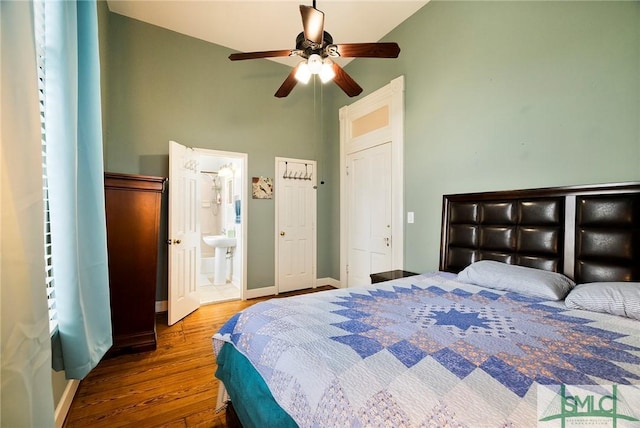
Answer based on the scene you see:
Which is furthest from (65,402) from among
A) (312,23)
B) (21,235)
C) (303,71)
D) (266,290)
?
(312,23)

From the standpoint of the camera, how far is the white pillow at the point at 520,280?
1.63m

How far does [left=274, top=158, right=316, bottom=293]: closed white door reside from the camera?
4090mm

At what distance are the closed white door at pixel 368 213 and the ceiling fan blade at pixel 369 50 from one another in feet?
4.49

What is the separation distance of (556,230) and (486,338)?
1306 millimetres

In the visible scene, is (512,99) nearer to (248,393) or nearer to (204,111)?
(248,393)

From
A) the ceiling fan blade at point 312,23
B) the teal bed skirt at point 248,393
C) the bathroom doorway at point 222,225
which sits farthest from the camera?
the bathroom doorway at point 222,225

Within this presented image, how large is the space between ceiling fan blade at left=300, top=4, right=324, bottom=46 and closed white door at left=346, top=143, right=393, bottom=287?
5.71 ft

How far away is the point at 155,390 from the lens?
1.87m

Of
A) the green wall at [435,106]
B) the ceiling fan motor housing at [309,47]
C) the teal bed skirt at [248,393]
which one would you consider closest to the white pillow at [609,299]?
the green wall at [435,106]

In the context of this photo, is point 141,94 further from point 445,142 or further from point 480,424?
point 480,424

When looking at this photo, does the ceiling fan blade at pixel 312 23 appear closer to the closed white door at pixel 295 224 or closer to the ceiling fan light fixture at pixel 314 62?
the ceiling fan light fixture at pixel 314 62

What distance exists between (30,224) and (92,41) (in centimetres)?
102

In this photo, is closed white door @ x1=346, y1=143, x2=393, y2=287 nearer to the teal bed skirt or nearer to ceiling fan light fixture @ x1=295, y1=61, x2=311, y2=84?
ceiling fan light fixture @ x1=295, y1=61, x2=311, y2=84

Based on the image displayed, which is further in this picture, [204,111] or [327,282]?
[327,282]
